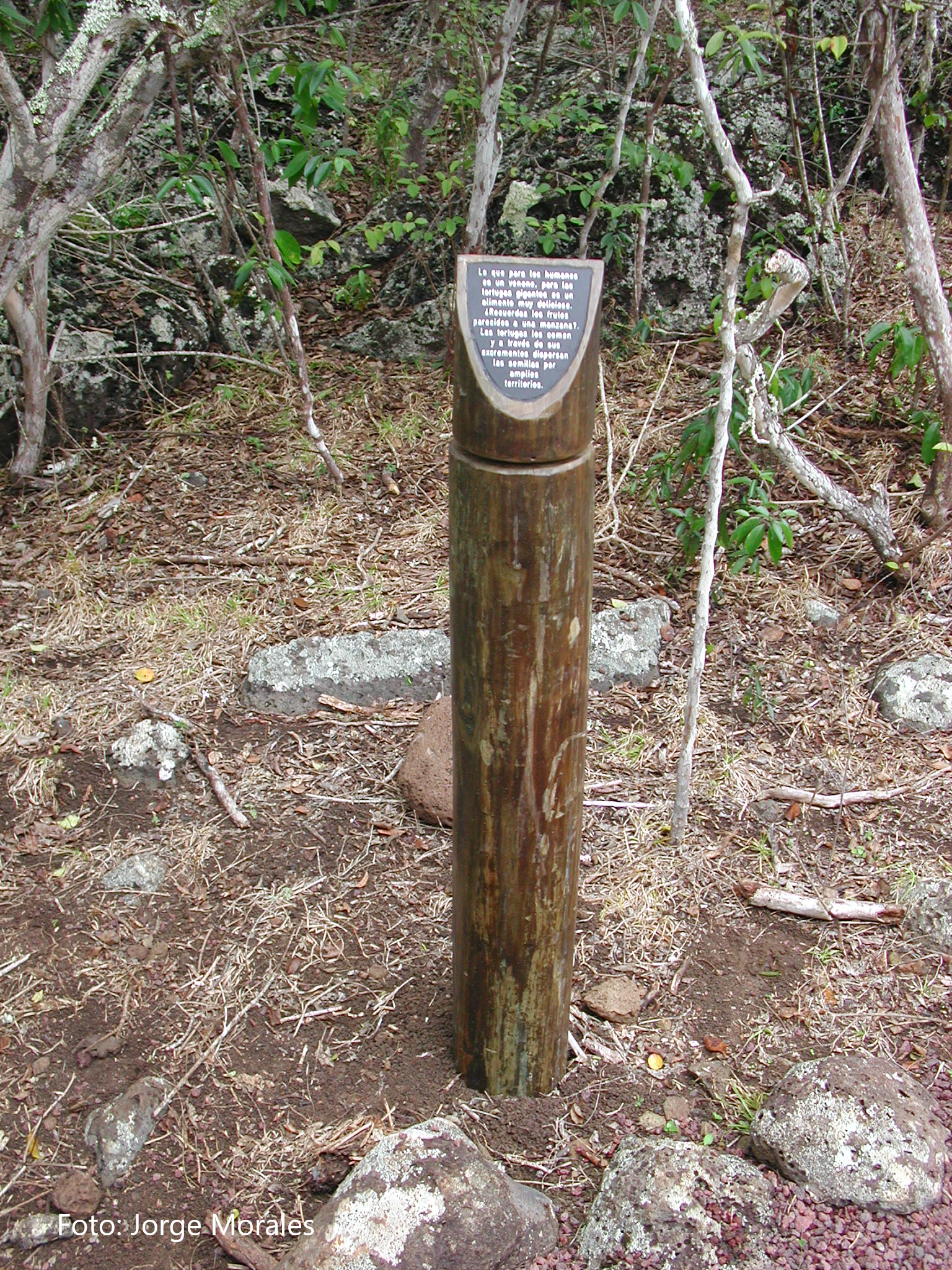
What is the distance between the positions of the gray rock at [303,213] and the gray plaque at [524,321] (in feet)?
12.9

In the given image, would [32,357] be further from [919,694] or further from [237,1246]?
[919,694]

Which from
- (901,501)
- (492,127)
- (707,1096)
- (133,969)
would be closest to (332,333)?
(492,127)

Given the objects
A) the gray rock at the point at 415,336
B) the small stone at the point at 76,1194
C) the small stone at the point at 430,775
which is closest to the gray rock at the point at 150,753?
the small stone at the point at 430,775

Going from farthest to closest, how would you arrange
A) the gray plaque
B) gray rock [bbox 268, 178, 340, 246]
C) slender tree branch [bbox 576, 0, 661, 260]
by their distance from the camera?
gray rock [bbox 268, 178, 340, 246] < slender tree branch [bbox 576, 0, 661, 260] < the gray plaque

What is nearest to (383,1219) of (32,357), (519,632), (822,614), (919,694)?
(519,632)

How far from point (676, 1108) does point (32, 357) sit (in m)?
3.64

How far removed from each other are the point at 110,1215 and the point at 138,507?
9.30ft

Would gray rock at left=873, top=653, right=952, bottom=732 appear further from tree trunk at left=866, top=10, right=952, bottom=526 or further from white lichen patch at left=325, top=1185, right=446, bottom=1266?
white lichen patch at left=325, top=1185, right=446, bottom=1266

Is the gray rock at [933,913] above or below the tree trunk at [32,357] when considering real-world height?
below

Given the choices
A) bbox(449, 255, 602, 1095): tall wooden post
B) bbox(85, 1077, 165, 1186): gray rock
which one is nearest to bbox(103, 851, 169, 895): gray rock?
bbox(85, 1077, 165, 1186): gray rock

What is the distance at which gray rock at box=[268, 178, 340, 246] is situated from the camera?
5.00 meters

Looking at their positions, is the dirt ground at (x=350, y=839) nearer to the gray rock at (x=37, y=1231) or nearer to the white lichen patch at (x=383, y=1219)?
the gray rock at (x=37, y=1231)

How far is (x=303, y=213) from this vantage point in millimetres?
5074

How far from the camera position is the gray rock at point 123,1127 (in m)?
1.98
